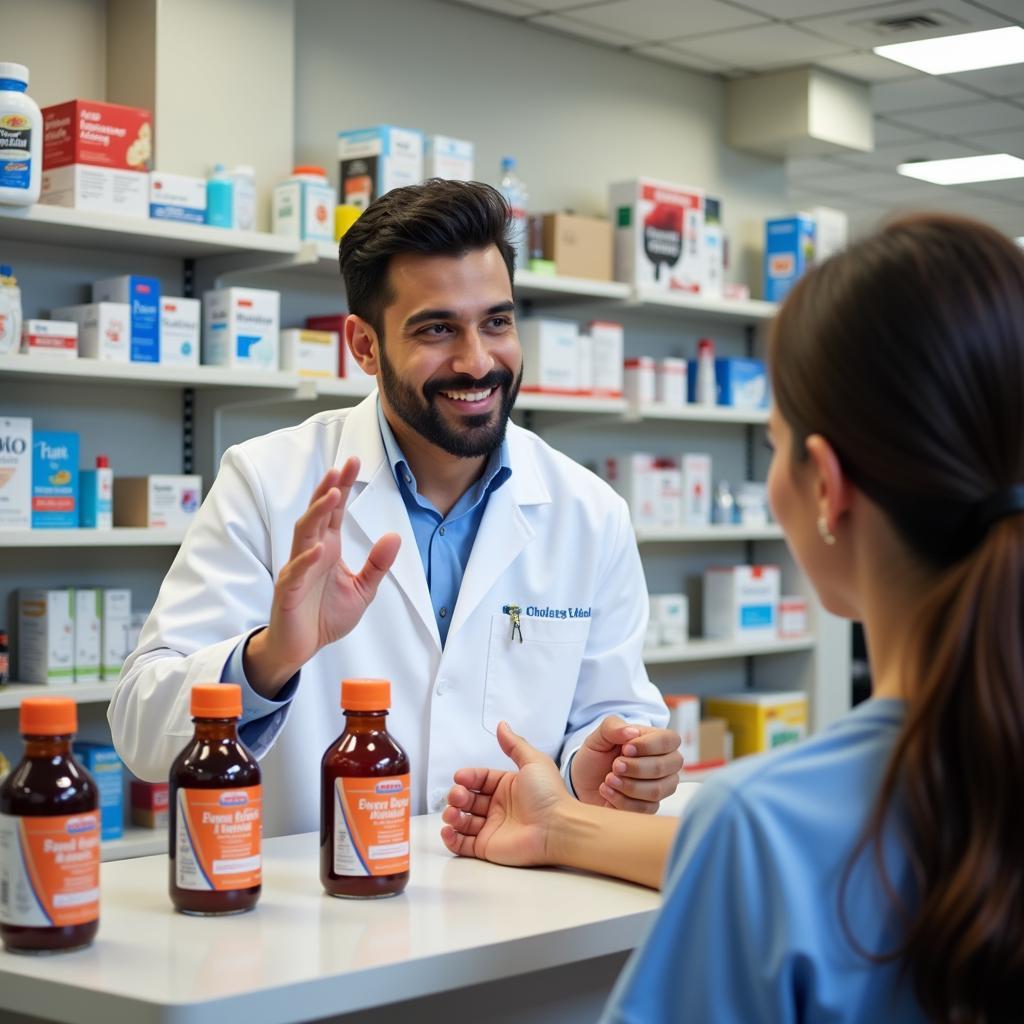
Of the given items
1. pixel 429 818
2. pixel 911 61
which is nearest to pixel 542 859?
pixel 429 818

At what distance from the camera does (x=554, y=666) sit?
6.91 ft

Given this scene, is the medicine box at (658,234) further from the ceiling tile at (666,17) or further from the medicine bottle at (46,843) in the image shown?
the medicine bottle at (46,843)

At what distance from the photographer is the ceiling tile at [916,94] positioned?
541cm

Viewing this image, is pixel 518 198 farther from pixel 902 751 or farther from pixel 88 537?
pixel 902 751

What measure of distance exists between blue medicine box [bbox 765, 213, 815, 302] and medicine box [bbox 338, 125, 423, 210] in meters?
1.74

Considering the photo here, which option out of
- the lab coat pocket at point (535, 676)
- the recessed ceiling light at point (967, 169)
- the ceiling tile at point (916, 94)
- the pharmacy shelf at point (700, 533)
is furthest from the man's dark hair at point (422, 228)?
the recessed ceiling light at point (967, 169)

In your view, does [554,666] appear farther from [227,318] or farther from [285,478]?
[227,318]

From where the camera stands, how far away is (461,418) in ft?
6.83

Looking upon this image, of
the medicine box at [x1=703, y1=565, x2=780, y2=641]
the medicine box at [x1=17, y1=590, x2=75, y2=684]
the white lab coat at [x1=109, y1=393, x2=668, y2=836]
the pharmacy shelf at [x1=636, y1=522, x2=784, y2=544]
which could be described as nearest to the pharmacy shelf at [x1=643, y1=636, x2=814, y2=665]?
the medicine box at [x1=703, y1=565, x2=780, y2=641]

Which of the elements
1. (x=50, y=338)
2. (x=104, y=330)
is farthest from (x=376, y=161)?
(x=50, y=338)

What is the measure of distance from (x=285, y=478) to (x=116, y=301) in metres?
1.49

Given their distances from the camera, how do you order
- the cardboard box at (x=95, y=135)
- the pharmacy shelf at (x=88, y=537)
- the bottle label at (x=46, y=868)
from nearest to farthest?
1. the bottle label at (x=46, y=868)
2. the pharmacy shelf at (x=88, y=537)
3. the cardboard box at (x=95, y=135)

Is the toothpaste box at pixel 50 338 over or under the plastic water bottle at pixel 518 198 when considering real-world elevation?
under

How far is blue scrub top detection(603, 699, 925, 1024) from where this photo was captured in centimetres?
87
